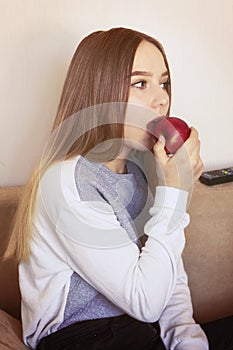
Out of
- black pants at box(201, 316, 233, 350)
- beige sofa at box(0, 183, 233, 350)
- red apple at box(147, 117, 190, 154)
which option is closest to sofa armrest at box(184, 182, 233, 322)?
beige sofa at box(0, 183, 233, 350)

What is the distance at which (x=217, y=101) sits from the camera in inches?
48.3

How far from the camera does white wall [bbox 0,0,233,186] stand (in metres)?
1.06

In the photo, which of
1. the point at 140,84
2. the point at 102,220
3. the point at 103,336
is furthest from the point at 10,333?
the point at 140,84

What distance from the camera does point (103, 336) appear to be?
831 mm

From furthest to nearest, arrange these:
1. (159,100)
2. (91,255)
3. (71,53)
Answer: (71,53), (159,100), (91,255)

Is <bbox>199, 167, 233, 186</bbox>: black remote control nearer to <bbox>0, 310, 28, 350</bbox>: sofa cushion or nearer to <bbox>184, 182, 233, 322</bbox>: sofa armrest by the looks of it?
<bbox>184, 182, 233, 322</bbox>: sofa armrest

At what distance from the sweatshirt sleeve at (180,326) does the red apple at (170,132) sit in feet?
Result: 0.90

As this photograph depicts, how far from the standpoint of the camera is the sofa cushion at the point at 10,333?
2.76 feet

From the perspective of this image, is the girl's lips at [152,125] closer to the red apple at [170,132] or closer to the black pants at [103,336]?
the red apple at [170,132]

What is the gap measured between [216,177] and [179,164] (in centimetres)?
29

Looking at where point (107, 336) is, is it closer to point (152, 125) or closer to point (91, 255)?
point (91, 255)

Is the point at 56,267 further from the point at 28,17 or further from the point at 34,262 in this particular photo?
the point at 28,17

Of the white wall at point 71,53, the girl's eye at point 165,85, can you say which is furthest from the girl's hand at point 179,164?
the white wall at point 71,53

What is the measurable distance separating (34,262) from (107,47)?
394 millimetres
